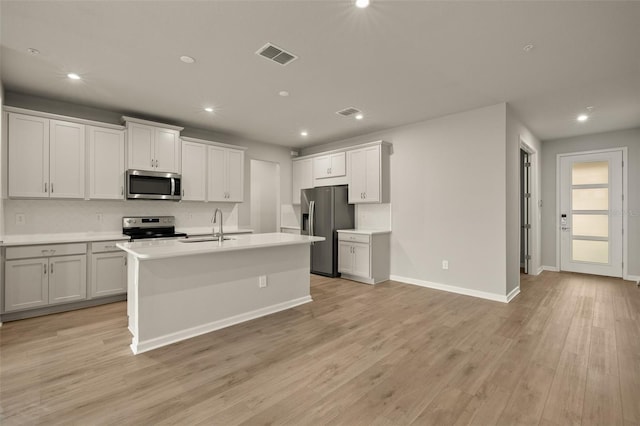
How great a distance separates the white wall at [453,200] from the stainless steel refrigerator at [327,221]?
3.11 ft

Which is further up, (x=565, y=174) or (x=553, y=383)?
(x=565, y=174)

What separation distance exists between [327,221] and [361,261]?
1022mm

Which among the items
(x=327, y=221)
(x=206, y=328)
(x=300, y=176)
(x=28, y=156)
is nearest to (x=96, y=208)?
(x=28, y=156)

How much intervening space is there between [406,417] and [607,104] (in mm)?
4905

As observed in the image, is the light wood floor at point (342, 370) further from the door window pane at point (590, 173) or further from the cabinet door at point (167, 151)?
the door window pane at point (590, 173)

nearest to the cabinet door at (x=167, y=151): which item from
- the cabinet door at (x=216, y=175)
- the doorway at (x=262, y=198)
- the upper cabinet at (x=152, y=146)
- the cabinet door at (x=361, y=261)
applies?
the upper cabinet at (x=152, y=146)

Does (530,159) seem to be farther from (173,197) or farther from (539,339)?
(173,197)

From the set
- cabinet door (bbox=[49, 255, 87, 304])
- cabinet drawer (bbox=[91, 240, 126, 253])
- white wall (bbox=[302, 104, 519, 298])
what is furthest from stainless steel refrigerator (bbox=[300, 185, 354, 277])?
cabinet door (bbox=[49, 255, 87, 304])

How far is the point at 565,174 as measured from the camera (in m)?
5.92

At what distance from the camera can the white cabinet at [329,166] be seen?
18.9 feet

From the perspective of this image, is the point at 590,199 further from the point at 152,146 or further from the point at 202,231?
the point at 152,146

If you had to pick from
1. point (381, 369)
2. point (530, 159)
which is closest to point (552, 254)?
point (530, 159)

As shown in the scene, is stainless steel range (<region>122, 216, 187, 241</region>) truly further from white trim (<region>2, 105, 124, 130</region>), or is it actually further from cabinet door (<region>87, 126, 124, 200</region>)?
white trim (<region>2, 105, 124, 130</region>)

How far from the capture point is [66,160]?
3855mm
